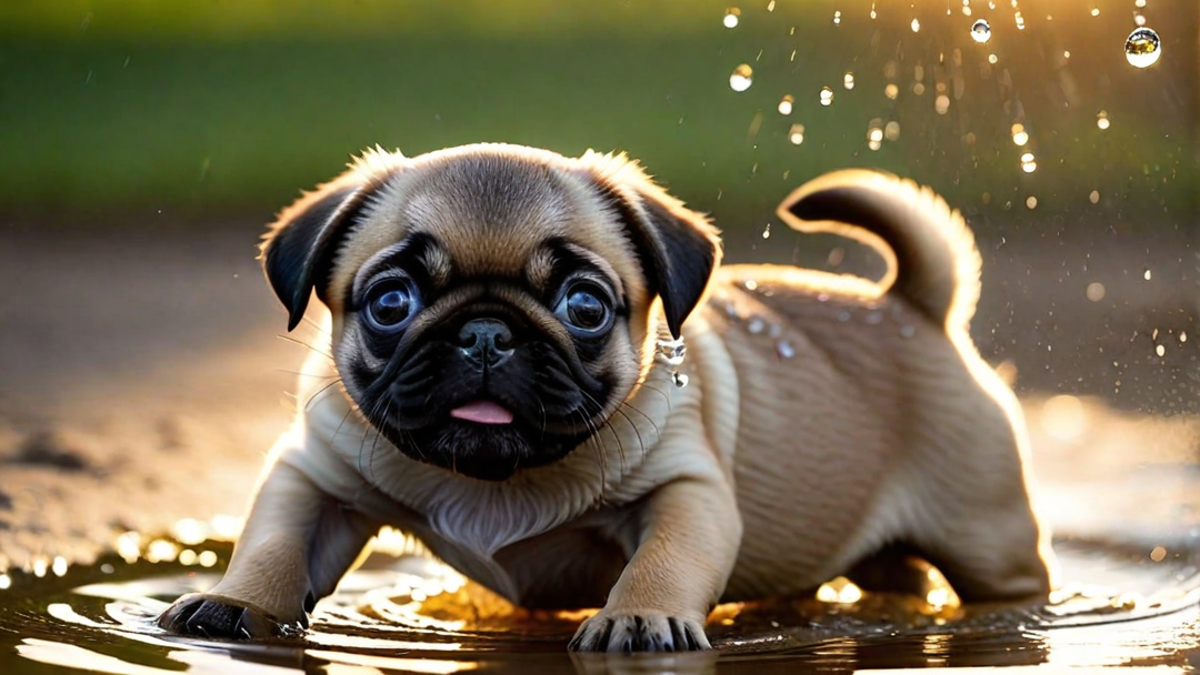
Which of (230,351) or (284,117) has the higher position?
(284,117)

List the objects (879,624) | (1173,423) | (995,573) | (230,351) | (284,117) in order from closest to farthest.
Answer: (879,624) < (995,573) < (1173,423) < (230,351) < (284,117)

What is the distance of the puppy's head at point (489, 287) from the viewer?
139 inches

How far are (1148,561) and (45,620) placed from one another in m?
3.31

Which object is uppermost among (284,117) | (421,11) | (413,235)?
(421,11)

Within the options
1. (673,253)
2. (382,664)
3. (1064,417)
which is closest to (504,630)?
(382,664)

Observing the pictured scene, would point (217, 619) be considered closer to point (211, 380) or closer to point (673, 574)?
point (673, 574)

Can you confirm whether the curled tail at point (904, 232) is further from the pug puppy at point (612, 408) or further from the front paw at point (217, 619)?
the front paw at point (217, 619)

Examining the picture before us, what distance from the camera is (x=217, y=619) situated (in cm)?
364

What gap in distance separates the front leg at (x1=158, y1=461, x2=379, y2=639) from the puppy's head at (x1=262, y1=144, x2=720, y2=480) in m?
0.40

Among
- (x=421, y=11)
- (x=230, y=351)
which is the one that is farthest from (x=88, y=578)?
(x=421, y=11)

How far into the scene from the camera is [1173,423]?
22.2ft

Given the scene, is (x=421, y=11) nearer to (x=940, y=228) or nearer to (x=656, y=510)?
(x=940, y=228)

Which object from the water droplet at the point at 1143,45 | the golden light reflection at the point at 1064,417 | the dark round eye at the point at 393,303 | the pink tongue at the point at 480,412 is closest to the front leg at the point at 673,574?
the pink tongue at the point at 480,412

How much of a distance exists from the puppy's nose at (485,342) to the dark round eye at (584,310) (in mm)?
210
